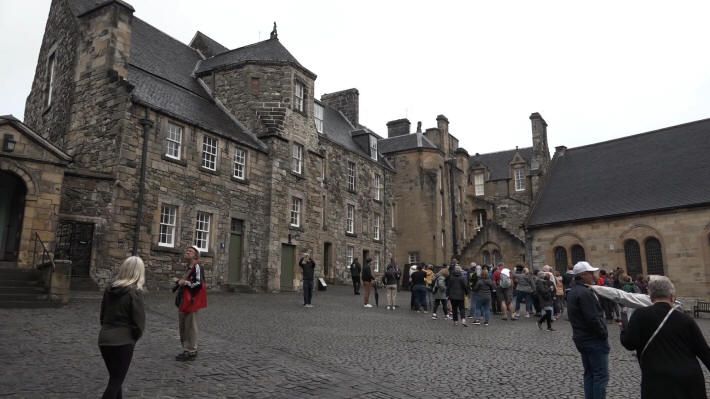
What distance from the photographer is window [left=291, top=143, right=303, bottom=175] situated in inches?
1080

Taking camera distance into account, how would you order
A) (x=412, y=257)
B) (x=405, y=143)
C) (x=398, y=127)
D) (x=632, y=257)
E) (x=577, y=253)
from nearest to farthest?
(x=632, y=257) < (x=577, y=253) < (x=412, y=257) < (x=405, y=143) < (x=398, y=127)

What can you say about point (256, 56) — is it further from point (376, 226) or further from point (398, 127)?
point (398, 127)

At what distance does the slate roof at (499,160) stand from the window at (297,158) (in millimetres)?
27789

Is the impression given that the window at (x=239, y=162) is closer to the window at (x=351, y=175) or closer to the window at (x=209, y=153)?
the window at (x=209, y=153)

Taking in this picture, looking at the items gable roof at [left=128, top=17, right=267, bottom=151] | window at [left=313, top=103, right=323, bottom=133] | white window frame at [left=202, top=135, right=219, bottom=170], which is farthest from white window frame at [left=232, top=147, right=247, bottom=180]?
window at [left=313, top=103, right=323, bottom=133]

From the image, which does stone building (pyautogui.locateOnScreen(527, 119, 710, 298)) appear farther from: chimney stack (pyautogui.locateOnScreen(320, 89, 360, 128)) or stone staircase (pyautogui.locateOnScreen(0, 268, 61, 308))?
stone staircase (pyautogui.locateOnScreen(0, 268, 61, 308))

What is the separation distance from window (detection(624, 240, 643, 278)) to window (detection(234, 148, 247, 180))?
19652 millimetres

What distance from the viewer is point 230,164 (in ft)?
78.1

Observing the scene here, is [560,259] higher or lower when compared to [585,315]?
higher

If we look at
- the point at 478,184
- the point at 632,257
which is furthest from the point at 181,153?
the point at 478,184

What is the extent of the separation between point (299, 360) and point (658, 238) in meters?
23.5

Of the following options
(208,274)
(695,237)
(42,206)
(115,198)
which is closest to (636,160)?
(695,237)

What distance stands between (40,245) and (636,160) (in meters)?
31.0

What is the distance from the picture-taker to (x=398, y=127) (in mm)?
43938
